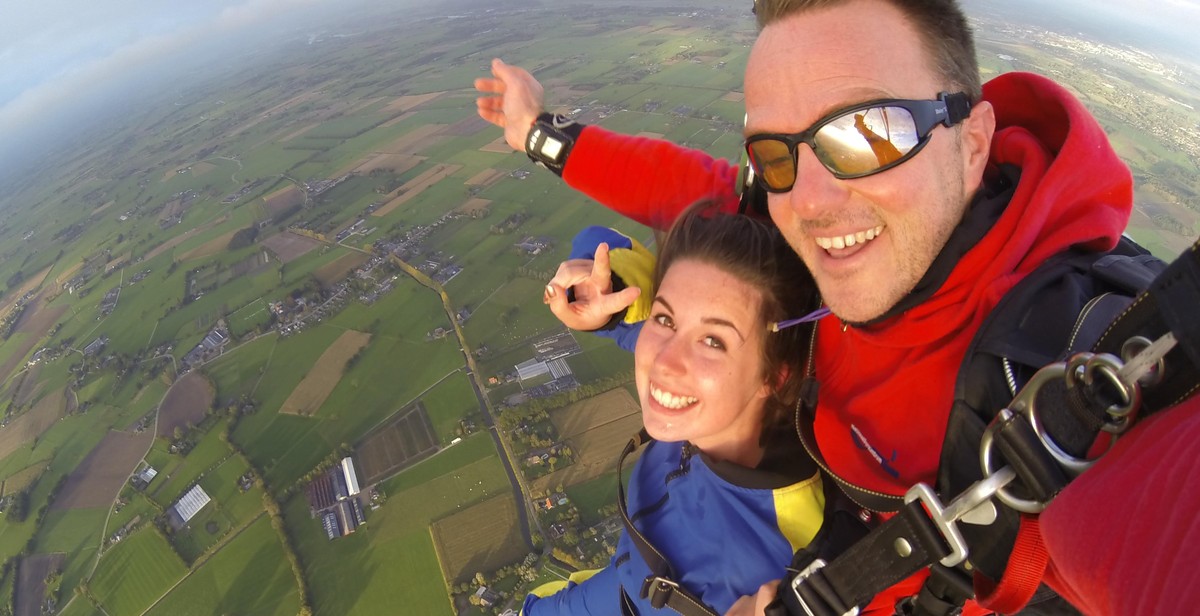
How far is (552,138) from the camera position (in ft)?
9.18

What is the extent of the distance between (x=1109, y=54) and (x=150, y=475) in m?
74.6

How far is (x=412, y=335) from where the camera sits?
23250mm

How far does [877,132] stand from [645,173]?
1.50m

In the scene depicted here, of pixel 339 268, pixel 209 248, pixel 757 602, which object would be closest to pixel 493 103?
pixel 757 602

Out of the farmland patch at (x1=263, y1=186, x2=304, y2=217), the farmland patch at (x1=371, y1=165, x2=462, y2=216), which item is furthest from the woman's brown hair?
the farmland patch at (x1=263, y1=186, x2=304, y2=217)

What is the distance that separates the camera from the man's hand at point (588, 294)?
2.22 meters

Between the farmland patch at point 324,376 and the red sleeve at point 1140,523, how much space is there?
23.8m

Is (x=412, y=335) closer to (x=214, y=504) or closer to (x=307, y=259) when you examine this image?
(x=214, y=504)

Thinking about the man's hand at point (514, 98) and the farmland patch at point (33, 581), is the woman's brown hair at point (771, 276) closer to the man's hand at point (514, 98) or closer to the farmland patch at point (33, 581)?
the man's hand at point (514, 98)

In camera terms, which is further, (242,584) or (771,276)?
(242,584)

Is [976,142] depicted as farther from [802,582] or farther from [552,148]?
[552,148]

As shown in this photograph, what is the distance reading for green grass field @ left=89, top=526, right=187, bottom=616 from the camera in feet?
51.1

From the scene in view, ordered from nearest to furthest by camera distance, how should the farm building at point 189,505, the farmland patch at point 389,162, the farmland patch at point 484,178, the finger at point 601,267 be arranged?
the finger at point 601,267, the farm building at point 189,505, the farmland patch at point 484,178, the farmland patch at point 389,162

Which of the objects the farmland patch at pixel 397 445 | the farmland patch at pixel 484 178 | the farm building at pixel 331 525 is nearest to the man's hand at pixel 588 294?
the farmland patch at pixel 397 445
